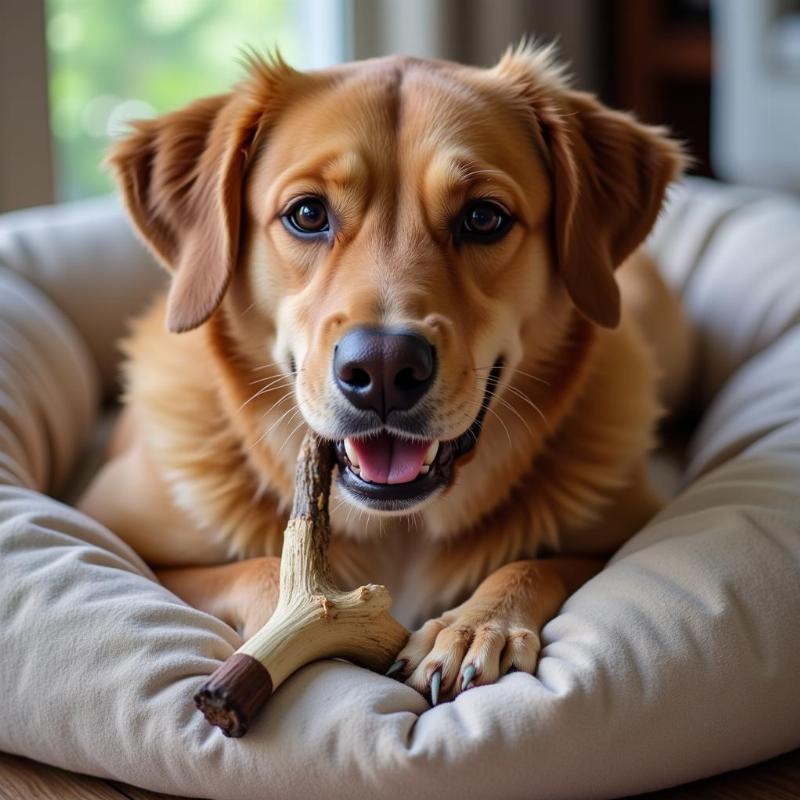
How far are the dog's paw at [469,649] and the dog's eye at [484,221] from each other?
0.51m

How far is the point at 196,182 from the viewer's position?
1.78 metres

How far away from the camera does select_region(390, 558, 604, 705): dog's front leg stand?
140 centimetres

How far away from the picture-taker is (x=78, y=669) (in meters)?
1.37

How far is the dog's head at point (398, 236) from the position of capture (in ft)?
4.82

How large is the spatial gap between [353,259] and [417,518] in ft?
1.52

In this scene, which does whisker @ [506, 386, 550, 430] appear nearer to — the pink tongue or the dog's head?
the dog's head

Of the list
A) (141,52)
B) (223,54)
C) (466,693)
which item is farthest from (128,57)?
(466,693)

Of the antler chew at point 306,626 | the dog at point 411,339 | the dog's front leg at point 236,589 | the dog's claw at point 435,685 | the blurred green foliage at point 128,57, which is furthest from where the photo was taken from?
the blurred green foliage at point 128,57

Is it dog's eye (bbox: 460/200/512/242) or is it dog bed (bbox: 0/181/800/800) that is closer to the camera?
dog bed (bbox: 0/181/800/800)

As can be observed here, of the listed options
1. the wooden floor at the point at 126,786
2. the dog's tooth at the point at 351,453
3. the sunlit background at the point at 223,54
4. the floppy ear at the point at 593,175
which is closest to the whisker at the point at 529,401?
the floppy ear at the point at 593,175

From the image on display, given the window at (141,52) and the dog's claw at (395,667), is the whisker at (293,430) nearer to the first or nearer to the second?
the dog's claw at (395,667)

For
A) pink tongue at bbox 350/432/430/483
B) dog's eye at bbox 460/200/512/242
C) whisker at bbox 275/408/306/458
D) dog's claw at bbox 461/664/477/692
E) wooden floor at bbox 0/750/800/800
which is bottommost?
wooden floor at bbox 0/750/800/800

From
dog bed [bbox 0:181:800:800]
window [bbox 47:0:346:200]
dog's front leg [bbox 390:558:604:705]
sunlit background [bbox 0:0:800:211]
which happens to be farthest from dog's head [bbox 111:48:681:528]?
window [bbox 47:0:346:200]

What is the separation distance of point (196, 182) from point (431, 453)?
0.58 metres
